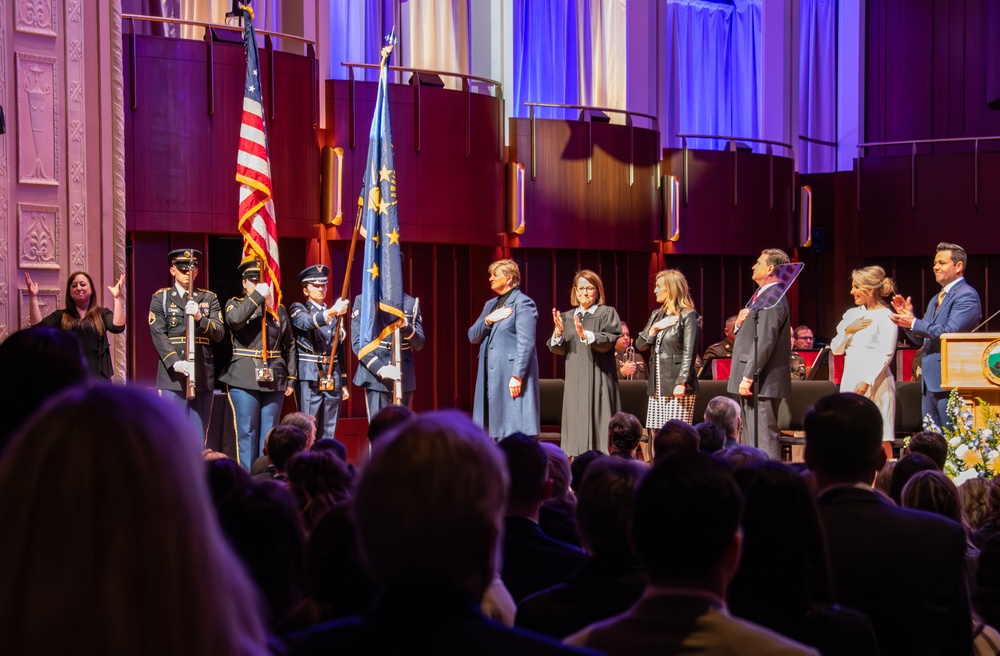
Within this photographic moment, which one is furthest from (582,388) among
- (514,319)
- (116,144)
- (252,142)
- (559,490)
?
(559,490)

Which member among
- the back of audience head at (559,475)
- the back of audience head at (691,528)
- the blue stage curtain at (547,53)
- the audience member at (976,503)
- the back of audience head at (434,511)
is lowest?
the audience member at (976,503)

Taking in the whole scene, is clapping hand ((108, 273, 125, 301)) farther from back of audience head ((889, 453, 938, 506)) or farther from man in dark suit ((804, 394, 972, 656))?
man in dark suit ((804, 394, 972, 656))

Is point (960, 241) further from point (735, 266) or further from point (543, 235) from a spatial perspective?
point (543, 235)

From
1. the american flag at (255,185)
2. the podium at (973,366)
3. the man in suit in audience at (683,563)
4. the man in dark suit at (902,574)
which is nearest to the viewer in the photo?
the man in suit in audience at (683,563)

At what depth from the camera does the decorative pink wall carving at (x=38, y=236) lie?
26.0ft

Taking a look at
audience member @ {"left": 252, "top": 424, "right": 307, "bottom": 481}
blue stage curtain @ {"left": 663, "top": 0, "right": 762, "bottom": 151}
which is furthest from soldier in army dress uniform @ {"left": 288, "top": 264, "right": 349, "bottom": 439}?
blue stage curtain @ {"left": 663, "top": 0, "right": 762, "bottom": 151}

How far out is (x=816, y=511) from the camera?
2.06m

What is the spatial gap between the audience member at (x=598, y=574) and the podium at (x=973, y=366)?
5494 millimetres

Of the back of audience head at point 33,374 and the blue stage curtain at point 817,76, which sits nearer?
the back of audience head at point 33,374

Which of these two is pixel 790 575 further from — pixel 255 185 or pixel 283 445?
pixel 255 185

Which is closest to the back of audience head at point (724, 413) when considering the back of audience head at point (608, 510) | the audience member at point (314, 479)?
the audience member at point (314, 479)

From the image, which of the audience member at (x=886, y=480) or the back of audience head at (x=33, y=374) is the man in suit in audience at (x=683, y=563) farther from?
the audience member at (x=886, y=480)

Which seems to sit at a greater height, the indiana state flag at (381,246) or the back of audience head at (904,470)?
the indiana state flag at (381,246)

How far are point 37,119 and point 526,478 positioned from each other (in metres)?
6.41
